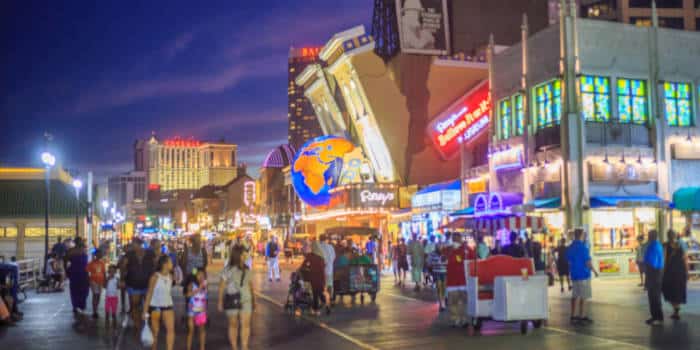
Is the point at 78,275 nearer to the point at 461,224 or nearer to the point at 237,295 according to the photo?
the point at 237,295

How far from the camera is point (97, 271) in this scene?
18594mm

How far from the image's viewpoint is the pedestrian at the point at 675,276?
15516 millimetres

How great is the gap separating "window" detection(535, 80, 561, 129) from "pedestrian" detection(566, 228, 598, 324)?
15291mm

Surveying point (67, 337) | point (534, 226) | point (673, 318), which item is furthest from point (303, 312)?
point (534, 226)

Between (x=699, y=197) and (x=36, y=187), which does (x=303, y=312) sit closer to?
(x=699, y=197)

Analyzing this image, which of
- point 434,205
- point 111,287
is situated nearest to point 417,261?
point 111,287

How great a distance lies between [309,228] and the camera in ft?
258

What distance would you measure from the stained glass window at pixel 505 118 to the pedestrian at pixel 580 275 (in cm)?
1904

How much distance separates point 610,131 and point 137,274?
68.6 feet

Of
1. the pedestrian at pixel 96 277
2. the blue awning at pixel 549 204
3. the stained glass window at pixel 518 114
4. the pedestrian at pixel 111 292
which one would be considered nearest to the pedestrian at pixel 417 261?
the blue awning at pixel 549 204

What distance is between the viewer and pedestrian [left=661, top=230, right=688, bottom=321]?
611 inches

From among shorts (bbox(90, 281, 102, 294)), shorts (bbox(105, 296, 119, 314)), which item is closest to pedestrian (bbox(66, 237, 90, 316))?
shorts (bbox(90, 281, 102, 294))

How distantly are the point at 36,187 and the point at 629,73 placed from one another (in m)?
37.0

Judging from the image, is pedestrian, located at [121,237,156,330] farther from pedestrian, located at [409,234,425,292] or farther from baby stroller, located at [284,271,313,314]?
pedestrian, located at [409,234,425,292]
